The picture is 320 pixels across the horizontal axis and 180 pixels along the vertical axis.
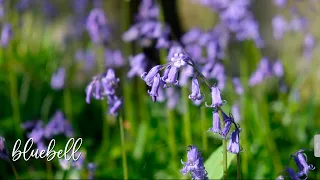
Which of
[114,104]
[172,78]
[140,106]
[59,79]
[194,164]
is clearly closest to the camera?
[172,78]

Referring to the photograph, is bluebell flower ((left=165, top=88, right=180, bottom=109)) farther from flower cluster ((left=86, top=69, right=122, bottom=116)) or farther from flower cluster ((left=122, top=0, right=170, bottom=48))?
flower cluster ((left=86, top=69, right=122, bottom=116))

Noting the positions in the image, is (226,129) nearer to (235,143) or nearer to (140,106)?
A: (235,143)

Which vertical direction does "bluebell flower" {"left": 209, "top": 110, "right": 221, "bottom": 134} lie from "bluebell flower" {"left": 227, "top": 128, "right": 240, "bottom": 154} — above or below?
above

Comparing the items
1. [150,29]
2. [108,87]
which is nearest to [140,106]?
[150,29]

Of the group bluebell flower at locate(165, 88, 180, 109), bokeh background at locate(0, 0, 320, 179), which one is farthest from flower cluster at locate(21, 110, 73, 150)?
bluebell flower at locate(165, 88, 180, 109)

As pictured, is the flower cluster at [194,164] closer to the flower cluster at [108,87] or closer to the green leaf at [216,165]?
the green leaf at [216,165]

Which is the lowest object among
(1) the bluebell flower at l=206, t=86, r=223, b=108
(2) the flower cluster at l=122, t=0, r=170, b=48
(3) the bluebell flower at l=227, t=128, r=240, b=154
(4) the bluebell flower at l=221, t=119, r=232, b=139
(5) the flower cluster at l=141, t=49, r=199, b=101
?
(3) the bluebell flower at l=227, t=128, r=240, b=154
